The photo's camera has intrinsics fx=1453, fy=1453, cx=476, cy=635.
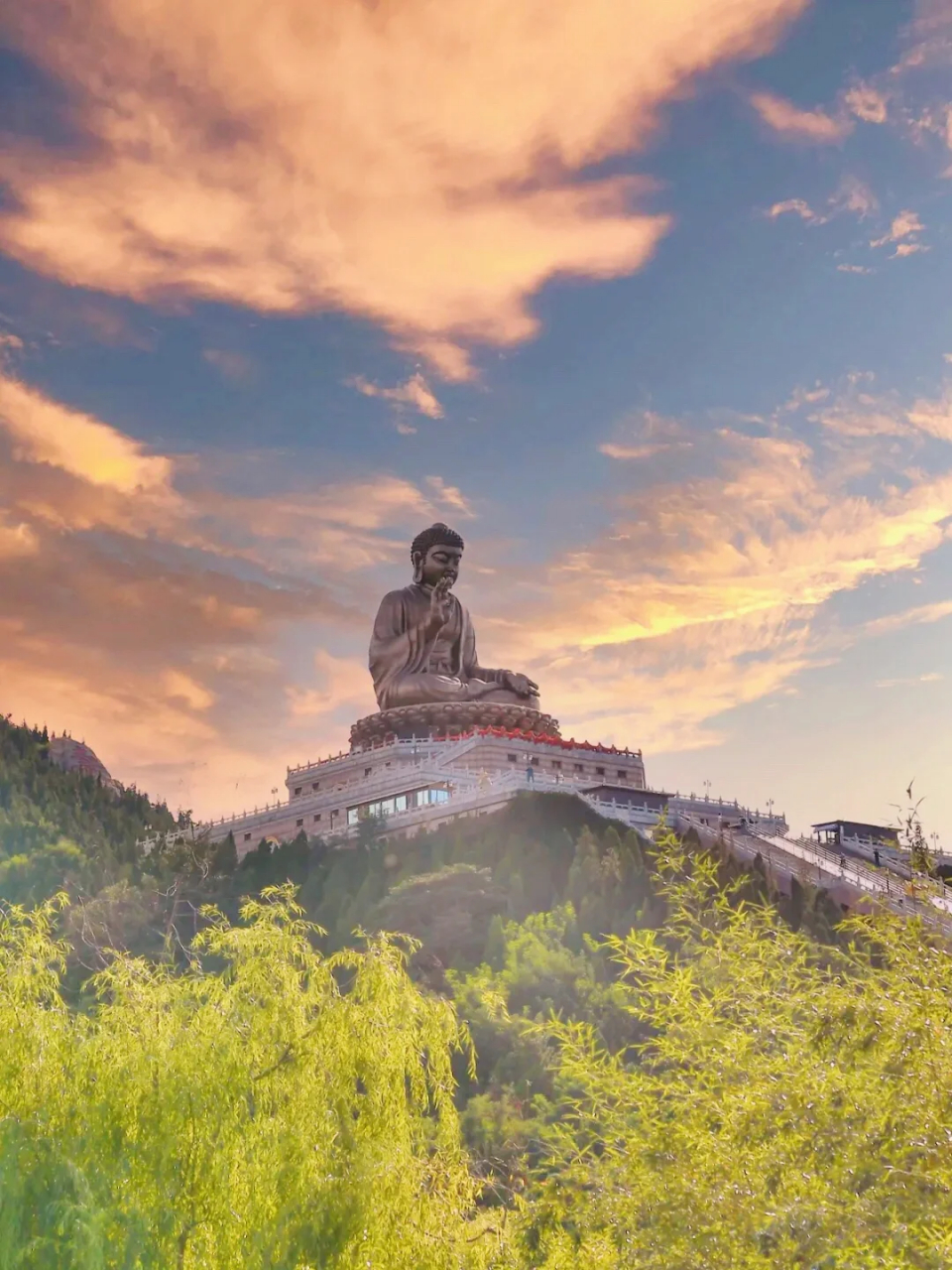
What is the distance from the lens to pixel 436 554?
48438mm

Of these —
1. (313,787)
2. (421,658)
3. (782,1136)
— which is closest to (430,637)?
(421,658)

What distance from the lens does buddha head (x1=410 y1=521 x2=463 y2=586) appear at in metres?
48.4

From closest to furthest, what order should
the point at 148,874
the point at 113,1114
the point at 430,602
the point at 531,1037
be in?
the point at 113,1114 → the point at 531,1037 → the point at 148,874 → the point at 430,602

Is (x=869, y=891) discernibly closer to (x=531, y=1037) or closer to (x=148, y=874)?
(x=531, y=1037)

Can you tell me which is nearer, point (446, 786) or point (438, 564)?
point (446, 786)

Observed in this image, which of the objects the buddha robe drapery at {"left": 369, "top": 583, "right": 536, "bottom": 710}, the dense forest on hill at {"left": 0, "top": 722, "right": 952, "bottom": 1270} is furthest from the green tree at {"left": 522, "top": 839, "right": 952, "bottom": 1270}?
the buddha robe drapery at {"left": 369, "top": 583, "right": 536, "bottom": 710}

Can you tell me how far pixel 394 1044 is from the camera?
44.1ft

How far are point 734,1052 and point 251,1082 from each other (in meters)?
4.16

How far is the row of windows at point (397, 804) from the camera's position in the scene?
39.5 metres

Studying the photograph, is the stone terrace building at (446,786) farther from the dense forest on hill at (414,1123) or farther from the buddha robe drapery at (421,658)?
the dense forest on hill at (414,1123)

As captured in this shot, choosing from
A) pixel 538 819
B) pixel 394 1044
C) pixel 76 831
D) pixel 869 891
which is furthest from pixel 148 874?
pixel 394 1044

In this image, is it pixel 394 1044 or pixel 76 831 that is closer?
pixel 394 1044

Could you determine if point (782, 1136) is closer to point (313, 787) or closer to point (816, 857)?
point (816, 857)

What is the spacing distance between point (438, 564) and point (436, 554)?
1.11ft
